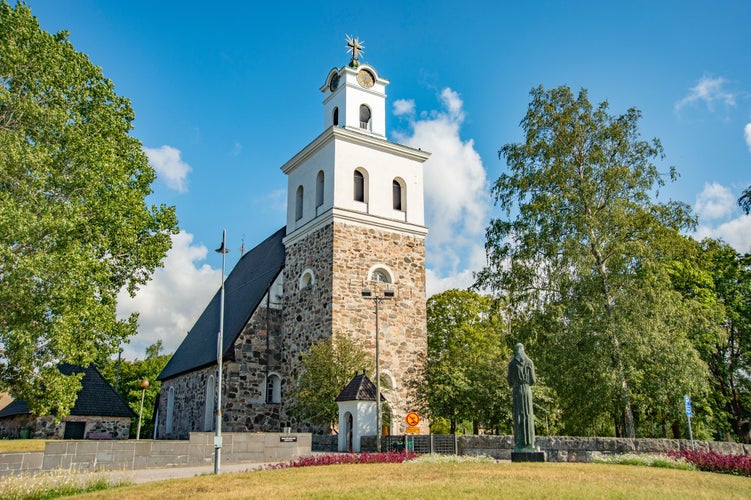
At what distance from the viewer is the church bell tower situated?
2580 cm

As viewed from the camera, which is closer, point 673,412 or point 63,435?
point 673,412

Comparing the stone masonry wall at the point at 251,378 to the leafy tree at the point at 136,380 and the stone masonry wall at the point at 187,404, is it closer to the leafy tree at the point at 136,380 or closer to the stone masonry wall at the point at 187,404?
the stone masonry wall at the point at 187,404

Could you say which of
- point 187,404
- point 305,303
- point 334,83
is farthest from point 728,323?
point 187,404

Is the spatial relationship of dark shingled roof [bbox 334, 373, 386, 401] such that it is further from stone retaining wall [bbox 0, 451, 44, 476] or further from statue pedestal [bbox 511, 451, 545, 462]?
stone retaining wall [bbox 0, 451, 44, 476]

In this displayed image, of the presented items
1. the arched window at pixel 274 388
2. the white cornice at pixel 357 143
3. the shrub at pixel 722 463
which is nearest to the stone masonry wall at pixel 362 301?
the arched window at pixel 274 388

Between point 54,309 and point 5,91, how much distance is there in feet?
18.8

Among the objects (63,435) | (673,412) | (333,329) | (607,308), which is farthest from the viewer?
(63,435)

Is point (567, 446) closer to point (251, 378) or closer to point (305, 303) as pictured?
point (305, 303)

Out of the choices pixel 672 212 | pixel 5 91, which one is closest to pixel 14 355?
pixel 5 91

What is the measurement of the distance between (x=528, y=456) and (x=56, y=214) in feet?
43.7

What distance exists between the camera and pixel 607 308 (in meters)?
21.4

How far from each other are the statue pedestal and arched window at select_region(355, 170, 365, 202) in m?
15.2

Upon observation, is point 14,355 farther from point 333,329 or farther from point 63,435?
point 63,435

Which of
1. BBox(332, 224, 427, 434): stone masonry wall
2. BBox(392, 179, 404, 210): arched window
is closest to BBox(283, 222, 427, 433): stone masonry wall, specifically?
BBox(332, 224, 427, 434): stone masonry wall
